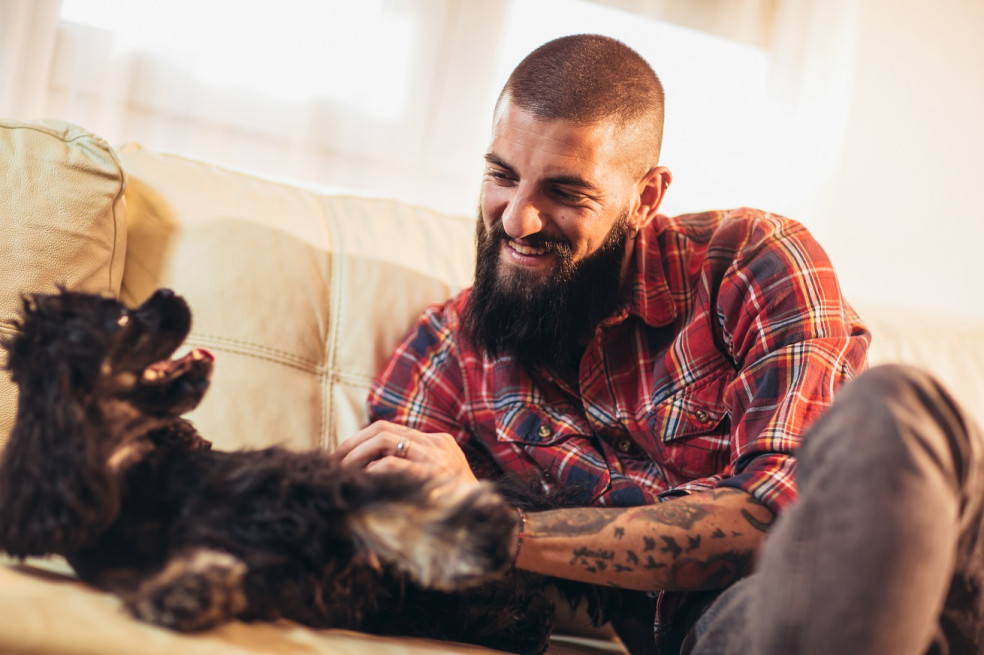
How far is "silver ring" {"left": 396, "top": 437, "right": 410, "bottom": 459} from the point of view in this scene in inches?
46.9

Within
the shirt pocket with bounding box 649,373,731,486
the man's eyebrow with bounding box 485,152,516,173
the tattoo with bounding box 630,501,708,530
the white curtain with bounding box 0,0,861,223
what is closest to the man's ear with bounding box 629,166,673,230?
the man's eyebrow with bounding box 485,152,516,173

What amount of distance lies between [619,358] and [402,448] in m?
0.51

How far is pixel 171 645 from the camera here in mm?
741

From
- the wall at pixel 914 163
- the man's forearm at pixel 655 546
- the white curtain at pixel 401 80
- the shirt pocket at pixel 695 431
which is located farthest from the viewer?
the wall at pixel 914 163

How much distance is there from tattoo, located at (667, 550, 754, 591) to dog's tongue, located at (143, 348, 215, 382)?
0.66m

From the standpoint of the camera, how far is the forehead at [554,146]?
58.5 inches

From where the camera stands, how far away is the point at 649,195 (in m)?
1.67

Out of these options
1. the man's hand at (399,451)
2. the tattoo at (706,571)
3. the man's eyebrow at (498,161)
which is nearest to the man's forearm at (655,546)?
the tattoo at (706,571)

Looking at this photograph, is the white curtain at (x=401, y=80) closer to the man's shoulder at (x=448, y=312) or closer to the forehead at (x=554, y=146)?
the man's shoulder at (x=448, y=312)

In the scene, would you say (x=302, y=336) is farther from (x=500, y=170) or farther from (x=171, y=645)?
(x=171, y=645)

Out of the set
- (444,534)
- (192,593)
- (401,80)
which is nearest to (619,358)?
(444,534)

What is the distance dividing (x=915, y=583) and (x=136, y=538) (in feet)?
2.34

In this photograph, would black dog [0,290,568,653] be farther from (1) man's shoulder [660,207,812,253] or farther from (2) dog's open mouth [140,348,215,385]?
(1) man's shoulder [660,207,812,253]

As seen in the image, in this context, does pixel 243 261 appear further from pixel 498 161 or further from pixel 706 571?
pixel 706 571
